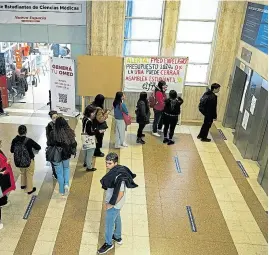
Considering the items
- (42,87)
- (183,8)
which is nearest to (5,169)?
(183,8)

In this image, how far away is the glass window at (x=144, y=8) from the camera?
27.4 ft

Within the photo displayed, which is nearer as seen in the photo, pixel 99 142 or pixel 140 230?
pixel 140 230

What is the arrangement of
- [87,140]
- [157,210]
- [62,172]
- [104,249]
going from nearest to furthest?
[104,249], [62,172], [157,210], [87,140]

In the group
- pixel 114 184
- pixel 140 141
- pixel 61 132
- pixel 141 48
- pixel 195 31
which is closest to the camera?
pixel 114 184

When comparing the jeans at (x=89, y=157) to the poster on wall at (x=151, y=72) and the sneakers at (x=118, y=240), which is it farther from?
the poster on wall at (x=151, y=72)

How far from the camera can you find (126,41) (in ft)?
28.6

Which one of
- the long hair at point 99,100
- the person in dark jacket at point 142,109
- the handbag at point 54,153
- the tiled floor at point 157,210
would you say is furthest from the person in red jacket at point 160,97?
the handbag at point 54,153

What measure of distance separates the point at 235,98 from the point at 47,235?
5.98 metres

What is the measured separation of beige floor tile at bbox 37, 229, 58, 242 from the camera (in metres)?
4.64

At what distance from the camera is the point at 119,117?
6.78 m

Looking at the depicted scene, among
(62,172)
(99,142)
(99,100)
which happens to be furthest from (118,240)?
(99,100)

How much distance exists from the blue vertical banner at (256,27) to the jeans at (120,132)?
133 inches

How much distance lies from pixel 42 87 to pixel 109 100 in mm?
3784

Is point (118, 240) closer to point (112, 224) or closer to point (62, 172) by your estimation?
point (112, 224)
